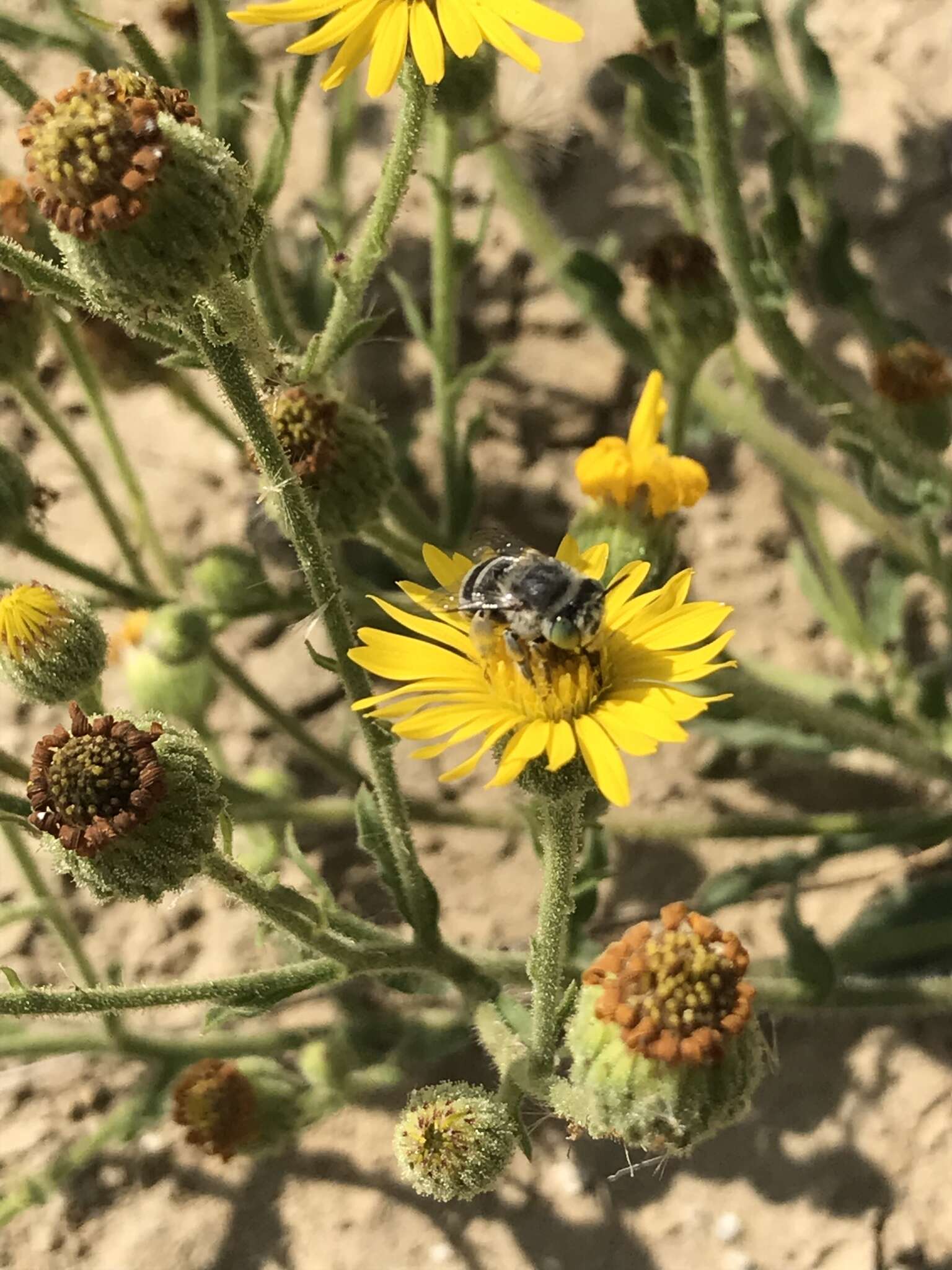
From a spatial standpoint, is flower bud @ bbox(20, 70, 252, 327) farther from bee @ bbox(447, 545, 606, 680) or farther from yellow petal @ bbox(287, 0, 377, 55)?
bee @ bbox(447, 545, 606, 680)

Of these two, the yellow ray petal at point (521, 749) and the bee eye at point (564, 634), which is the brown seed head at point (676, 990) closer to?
the yellow ray petal at point (521, 749)

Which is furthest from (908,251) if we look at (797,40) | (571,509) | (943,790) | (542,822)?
(542,822)

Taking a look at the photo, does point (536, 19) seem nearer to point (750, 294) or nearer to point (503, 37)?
point (503, 37)

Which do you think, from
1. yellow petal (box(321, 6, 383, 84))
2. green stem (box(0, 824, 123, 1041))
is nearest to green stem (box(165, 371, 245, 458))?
green stem (box(0, 824, 123, 1041))

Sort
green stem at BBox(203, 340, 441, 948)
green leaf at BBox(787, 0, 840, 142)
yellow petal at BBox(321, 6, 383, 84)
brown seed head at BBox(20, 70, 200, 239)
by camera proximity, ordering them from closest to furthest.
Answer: brown seed head at BBox(20, 70, 200, 239)
green stem at BBox(203, 340, 441, 948)
yellow petal at BBox(321, 6, 383, 84)
green leaf at BBox(787, 0, 840, 142)

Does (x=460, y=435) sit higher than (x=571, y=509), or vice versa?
(x=460, y=435)

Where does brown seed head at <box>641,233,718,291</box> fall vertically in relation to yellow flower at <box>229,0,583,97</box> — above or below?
below

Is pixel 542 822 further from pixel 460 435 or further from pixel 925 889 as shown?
pixel 460 435
